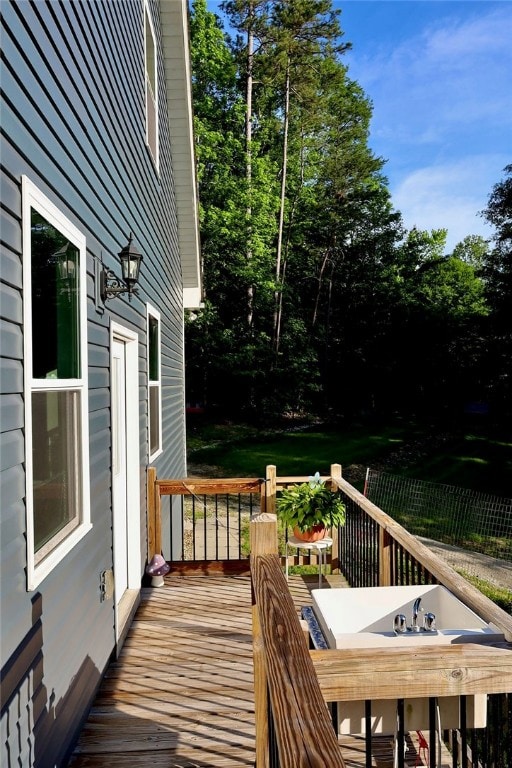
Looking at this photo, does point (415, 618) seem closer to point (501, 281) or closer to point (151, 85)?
point (151, 85)

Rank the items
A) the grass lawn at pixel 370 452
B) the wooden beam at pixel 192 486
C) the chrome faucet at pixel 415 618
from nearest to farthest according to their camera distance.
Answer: the chrome faucet at pixel 415 618
the wooden beam at pixel 192 486
the grass lawn at pixel 370 452

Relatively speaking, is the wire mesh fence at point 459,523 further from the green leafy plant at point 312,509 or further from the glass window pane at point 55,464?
the glass window pane at point 55,464

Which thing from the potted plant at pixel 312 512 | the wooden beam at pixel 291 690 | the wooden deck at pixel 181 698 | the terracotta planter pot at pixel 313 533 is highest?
the wooden beam at pixel 291 690

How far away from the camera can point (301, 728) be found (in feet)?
3.21

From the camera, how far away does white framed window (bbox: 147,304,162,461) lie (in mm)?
5812

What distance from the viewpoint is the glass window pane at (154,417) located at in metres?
5.86

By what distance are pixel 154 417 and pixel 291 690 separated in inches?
203

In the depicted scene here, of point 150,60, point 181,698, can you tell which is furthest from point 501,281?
point 181,698

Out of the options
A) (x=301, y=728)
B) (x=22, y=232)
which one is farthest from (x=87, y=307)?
(x=301, y=728)

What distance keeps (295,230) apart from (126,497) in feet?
70.5

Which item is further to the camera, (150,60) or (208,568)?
(150,60)

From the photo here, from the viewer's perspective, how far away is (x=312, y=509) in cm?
471

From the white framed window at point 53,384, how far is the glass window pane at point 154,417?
3016 millimetres

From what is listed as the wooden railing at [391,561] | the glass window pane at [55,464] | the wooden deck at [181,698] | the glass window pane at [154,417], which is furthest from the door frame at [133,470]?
the wooden railing at [391,561]
